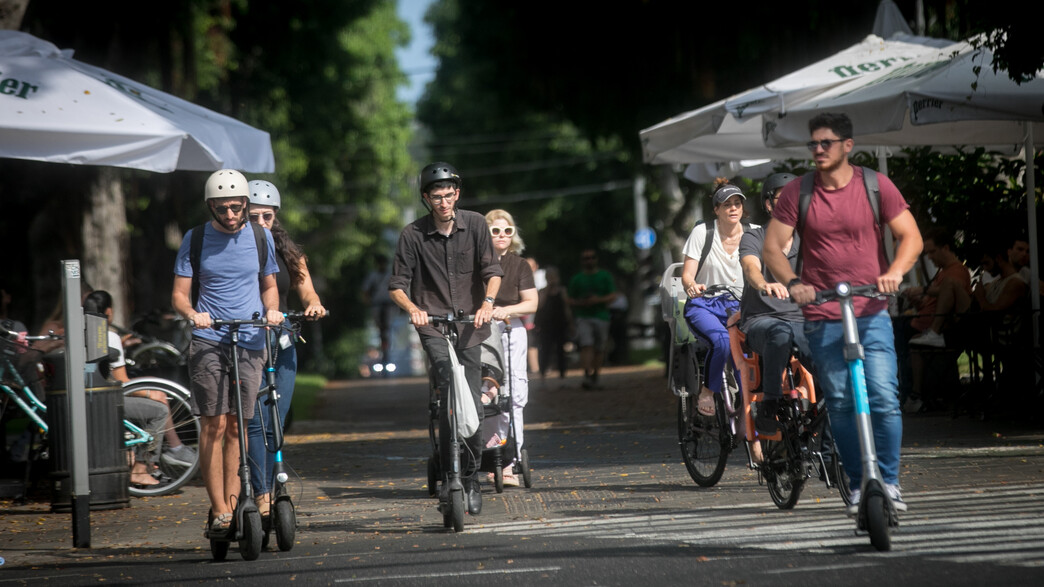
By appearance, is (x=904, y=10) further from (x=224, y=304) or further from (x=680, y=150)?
(x=224, y=304)

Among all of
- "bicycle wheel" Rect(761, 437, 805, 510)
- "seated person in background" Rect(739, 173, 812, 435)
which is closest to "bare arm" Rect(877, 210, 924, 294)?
"seated person in background" Rect(739, 173, 812, 435)

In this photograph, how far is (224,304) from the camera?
734cm

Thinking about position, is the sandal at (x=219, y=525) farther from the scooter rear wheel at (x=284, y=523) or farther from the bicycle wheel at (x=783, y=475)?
the bicycle wheel at (x=783, y=475)

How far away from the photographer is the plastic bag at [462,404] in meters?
7.68

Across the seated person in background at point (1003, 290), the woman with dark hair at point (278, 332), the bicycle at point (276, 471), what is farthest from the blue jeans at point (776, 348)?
the seated person in background at point (1003, 290)

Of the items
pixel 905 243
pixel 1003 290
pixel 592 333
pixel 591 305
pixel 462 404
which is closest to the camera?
pixel 905 243

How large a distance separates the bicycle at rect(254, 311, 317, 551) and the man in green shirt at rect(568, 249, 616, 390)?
13.3 meters

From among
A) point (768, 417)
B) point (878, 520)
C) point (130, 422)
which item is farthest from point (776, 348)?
point (130, 422)

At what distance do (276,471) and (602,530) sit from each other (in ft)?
5.45

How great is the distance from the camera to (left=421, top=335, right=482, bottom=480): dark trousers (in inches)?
307

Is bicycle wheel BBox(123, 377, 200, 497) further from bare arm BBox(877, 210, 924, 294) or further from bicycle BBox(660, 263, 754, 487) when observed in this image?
bare arm BBox(877, 210, 924, 294)

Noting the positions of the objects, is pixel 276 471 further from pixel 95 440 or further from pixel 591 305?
pixel 591 305

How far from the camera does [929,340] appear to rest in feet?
42.3

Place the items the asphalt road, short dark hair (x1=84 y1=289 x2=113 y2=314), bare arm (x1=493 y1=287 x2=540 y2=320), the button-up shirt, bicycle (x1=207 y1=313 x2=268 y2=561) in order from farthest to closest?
short dark hair (x1=84 y1=289 x2=113 y2=314) < the button-up shirt < bare arm (x1=493 y1=287 x2=540 y2=320) < bicycle (x1=207 y1=313 x2=268 y2=561) < the asphalt road
